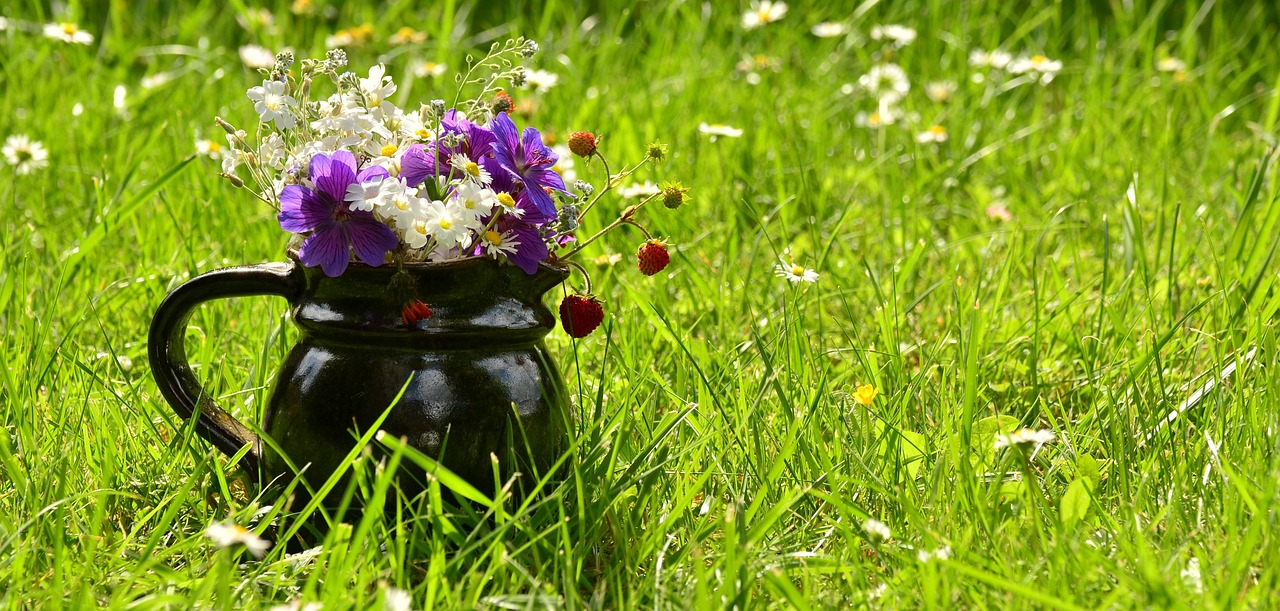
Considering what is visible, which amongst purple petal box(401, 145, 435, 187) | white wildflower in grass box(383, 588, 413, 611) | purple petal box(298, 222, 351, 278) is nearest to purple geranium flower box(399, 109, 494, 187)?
purple petal box(401, 145, 435, 187)

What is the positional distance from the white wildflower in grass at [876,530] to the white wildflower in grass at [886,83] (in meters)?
2.39

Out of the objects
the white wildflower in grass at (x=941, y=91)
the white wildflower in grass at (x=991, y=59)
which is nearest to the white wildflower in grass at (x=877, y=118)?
the white wildflower in grass at (x=941, y=91)

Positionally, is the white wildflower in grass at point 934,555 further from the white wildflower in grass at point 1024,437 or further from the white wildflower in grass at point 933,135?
the white wildflower in grass at point 933,135

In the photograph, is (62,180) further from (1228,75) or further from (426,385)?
(1228,75)

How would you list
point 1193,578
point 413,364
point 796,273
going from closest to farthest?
point 1193,578 → point 413,364 → point 796,273

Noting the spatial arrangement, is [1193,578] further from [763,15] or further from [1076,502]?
[763,15]

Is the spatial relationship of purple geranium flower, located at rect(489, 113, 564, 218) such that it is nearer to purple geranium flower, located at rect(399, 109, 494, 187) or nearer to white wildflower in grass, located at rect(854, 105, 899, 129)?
purple geranium flower, located at rect(399, 109, 494, 187)

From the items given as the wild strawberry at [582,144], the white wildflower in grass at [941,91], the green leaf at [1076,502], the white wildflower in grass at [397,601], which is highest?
the wild strawberry at [582,144]

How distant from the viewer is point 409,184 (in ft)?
4.99

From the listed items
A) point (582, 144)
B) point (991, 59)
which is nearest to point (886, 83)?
point (991, 59)

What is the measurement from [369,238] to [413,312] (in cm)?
10

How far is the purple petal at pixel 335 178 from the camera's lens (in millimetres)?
1433

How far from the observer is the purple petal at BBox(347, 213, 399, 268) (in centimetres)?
144

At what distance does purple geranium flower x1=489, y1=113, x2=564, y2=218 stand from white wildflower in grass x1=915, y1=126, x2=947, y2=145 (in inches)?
80.1
